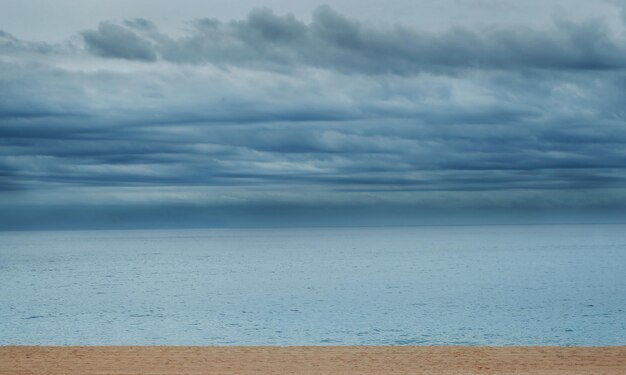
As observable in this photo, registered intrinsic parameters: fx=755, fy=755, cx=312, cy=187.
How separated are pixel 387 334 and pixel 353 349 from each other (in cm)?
1397

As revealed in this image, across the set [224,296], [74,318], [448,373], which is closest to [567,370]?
[448,373]

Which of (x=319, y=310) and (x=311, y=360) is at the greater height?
(x=311, y=360)

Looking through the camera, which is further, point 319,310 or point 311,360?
point 319,310

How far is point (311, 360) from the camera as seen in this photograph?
29.1 meters

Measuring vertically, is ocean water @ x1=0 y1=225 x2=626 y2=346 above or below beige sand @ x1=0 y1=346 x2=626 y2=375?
below

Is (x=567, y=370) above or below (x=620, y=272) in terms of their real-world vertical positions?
above

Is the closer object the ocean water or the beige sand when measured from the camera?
the beige sand

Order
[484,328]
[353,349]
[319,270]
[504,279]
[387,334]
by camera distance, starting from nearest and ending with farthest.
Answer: [353,349], [387,334], [484,328], [504,279], [319,270]

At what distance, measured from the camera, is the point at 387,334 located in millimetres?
45406

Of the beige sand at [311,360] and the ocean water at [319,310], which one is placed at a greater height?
the beige sand at [311,360]

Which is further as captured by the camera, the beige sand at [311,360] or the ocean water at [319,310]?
the ocean water at [319,310]

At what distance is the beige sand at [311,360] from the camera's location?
26.7m

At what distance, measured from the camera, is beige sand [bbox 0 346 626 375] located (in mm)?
26703

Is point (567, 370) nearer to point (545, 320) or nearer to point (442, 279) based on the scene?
point (545, 320)
